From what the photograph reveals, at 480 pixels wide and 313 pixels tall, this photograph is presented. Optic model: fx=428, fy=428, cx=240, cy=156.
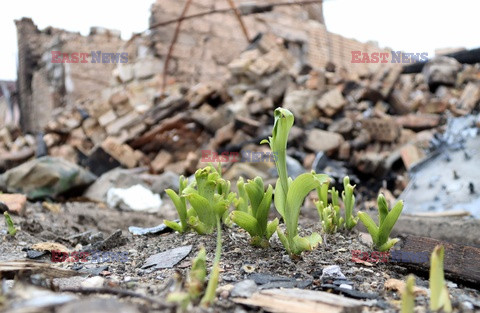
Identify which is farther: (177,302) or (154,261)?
(154,261)

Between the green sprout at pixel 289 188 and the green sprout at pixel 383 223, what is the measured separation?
23cm

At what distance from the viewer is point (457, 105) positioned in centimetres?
735

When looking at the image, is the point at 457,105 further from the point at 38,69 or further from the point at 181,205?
the point at 38,69

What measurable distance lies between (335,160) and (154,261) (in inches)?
190

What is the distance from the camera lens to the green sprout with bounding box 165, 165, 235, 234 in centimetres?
178

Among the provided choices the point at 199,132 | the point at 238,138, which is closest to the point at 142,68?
the point at 199,132

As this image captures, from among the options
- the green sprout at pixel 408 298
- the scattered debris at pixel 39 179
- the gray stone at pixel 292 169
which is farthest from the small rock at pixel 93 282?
the gray stone at pixel 292 169

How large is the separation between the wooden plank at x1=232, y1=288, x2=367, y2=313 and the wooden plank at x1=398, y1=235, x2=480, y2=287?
1.59 ft

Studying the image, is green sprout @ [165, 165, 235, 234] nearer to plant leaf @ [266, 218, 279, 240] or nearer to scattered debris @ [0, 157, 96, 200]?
plant leaf @ [266, 218, 279, 240]

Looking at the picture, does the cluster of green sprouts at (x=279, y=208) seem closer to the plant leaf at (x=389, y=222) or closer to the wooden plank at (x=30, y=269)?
the plant leaf at (x=389, y=222)

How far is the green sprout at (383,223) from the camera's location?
1647 millimetres

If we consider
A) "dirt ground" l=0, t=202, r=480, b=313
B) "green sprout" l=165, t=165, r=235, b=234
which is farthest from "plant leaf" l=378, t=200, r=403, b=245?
"green sprout" l=165, t=165, r=235, b=234

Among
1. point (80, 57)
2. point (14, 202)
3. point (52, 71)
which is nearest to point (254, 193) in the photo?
point (14, 202)

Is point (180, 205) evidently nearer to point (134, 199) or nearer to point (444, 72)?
point (134, 199)
